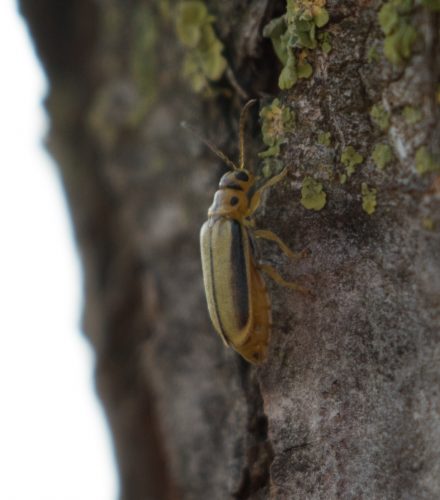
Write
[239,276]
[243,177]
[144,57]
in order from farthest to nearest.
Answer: [144,57] → [243,177] → [239,276]

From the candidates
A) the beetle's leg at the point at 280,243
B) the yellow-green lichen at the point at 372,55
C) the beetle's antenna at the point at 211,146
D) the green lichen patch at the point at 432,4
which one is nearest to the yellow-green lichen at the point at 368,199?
the beetle's leg at the point at 280,243

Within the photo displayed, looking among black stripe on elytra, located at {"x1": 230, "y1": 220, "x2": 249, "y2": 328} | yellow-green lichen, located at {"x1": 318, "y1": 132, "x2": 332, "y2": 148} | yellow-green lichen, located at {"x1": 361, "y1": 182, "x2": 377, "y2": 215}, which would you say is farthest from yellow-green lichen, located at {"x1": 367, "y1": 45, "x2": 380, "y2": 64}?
black stripe on elytra, located at {"x1": 230, "y1": 220, "x2": 249, "y2": 328}

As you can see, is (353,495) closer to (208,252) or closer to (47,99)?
→ (208,252)

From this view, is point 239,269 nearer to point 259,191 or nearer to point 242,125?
point 259,191

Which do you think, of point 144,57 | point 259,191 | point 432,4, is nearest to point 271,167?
point 259,191

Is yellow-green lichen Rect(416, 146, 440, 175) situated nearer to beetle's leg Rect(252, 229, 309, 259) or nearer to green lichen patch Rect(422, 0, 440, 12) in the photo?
green lichen patch Rect(422, 0, 440, 12)

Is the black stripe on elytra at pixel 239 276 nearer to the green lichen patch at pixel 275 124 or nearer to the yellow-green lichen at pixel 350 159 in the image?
the green lichen patch at pixel 275 124
